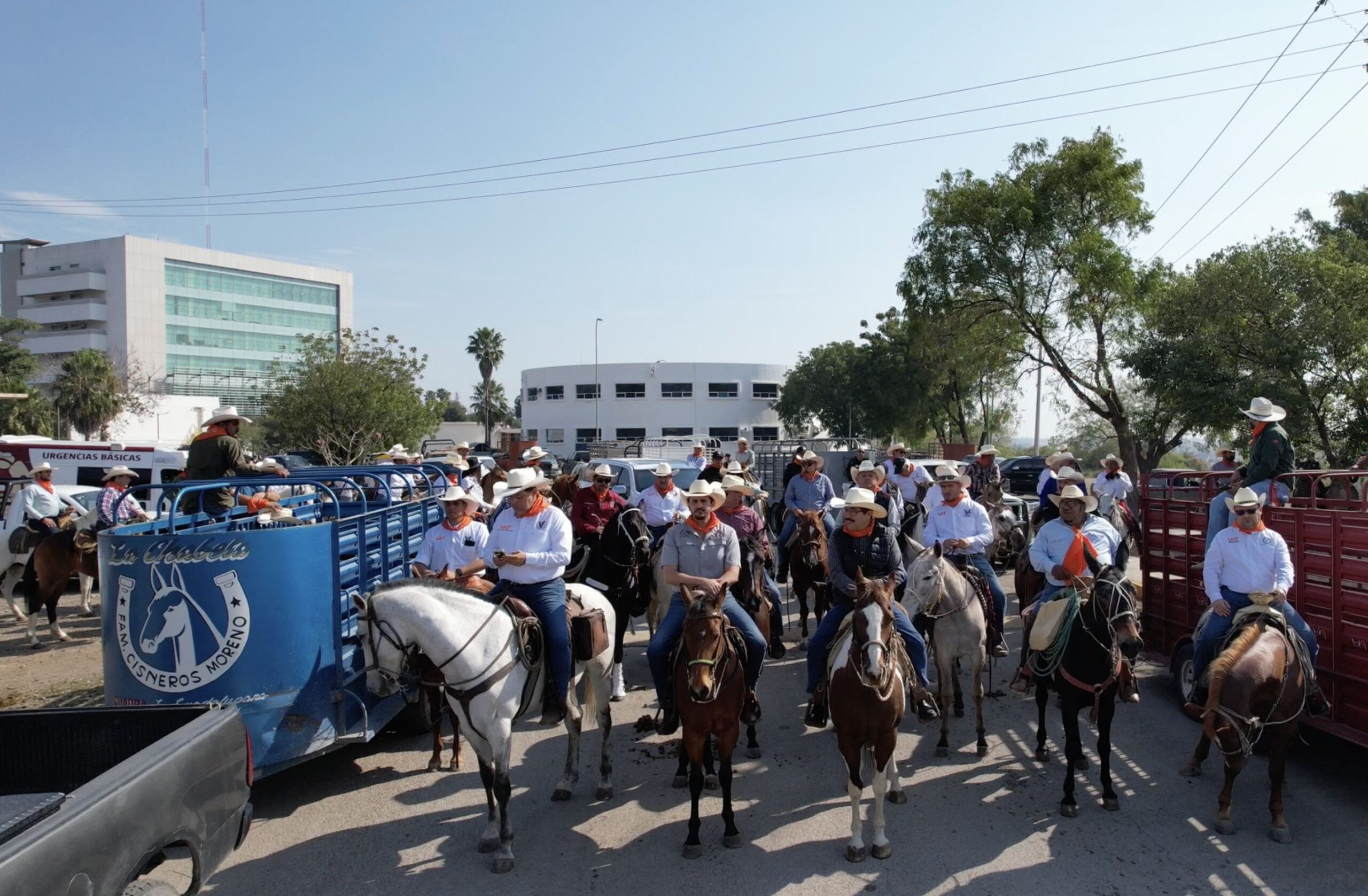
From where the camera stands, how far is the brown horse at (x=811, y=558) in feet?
35.4

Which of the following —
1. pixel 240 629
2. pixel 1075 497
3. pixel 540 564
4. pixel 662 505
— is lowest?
pixel 240 629

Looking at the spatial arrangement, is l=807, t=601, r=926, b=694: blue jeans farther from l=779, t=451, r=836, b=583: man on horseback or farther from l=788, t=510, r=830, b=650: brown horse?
l=779, t=451, r=836, b=583: man on horseback

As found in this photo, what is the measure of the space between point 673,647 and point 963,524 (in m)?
3.84

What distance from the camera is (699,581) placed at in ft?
21.4

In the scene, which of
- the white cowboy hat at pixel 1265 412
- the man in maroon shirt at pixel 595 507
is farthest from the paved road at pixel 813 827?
the white cowboy hat at pixel 1265 412

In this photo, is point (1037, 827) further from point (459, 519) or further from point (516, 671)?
point (459, 519)

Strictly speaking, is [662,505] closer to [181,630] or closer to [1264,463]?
[181,630]

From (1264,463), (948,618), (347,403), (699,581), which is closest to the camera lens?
(699,581)

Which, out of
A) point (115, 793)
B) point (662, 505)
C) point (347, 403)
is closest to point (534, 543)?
point (115, 793)

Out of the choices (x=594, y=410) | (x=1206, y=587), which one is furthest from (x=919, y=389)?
(x=1206, y=587)

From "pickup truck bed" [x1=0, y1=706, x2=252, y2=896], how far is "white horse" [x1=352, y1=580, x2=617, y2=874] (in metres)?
1.40

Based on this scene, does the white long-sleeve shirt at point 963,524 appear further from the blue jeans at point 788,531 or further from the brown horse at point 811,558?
the blue jeans at point 788,531

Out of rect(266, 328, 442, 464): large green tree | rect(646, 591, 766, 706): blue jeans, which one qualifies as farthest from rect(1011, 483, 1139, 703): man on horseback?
rect(266, 328, 442, 464): large green tree

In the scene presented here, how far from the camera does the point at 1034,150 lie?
2264 cm
